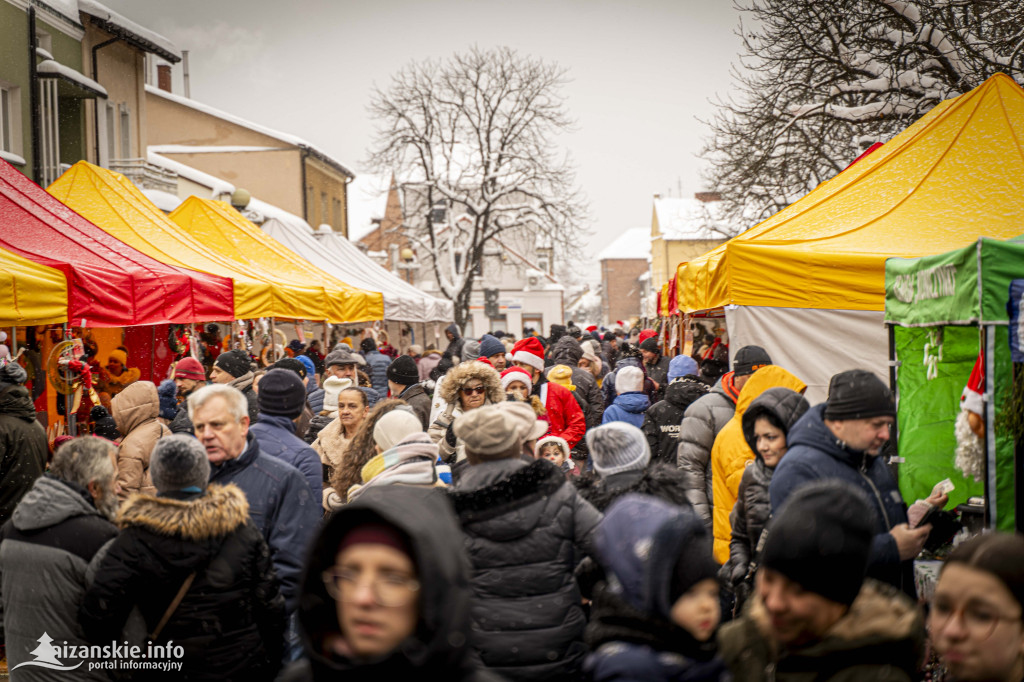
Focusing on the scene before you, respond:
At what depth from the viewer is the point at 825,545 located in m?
2.40

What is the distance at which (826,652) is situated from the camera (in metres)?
2.40

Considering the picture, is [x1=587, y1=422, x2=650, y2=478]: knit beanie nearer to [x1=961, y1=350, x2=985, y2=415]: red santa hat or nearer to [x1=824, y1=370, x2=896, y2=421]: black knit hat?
[x1=824, y1=370, x2=896, y2=421]: black knit hat

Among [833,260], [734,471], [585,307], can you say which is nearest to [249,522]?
[734,471]

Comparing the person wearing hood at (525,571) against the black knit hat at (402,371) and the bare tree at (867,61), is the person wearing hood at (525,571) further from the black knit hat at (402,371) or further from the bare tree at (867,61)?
the bare tree at (867,61)

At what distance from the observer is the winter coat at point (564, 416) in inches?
330

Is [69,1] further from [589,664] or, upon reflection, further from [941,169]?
[589,664]

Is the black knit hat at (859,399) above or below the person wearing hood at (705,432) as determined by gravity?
above

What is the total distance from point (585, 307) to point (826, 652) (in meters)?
95.5

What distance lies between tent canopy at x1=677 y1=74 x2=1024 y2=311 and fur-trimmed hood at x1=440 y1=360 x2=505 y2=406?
273 centimetres

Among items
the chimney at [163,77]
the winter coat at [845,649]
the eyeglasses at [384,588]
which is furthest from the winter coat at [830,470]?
the chimney at [163,77]

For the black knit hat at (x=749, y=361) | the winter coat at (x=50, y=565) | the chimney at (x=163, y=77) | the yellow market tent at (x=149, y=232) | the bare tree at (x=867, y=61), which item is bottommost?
the winter coat at (x=50, y=565)

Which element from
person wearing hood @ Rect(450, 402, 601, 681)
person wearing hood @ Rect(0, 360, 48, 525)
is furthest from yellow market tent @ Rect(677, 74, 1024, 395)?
person wearing hood @ Rect(0, 360, 48, 525)

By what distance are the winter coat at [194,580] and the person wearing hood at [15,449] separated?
2861 millimetres

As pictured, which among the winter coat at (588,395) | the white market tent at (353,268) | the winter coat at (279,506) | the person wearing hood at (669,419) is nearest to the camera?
the winter coat at (279,506)
